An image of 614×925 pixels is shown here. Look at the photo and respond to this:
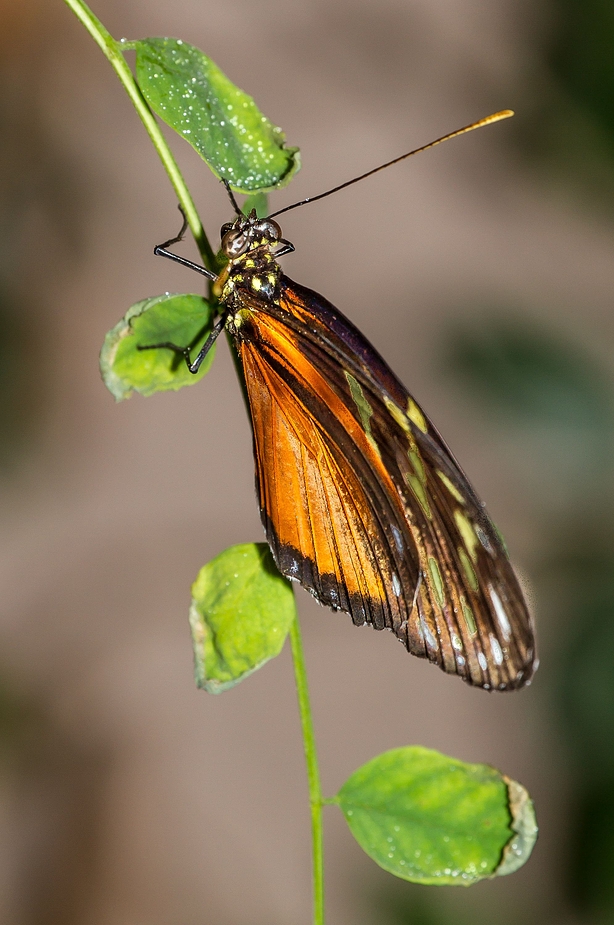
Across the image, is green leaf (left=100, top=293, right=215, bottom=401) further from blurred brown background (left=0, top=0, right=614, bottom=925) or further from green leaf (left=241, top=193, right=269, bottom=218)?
blurred brown background (left=0, top=0, right=614, bottom=925)

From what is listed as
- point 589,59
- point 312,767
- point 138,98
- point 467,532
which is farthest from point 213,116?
point 589,59

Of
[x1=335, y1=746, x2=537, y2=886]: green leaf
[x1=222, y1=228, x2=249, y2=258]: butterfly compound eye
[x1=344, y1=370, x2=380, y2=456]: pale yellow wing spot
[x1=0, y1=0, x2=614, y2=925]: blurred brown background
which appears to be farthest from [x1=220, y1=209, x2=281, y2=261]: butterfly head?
[x1=0, y1=0, x2=614, y2=925]: blurred brown background

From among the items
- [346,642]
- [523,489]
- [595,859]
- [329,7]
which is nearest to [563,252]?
[523,489]

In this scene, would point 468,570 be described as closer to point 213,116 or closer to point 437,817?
point 437,817

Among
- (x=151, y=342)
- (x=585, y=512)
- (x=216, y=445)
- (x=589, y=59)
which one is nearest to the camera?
(x=151, y=342)

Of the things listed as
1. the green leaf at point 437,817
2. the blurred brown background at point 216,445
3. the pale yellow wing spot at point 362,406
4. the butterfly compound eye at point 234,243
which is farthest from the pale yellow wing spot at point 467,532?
the blurred brown background at point 216,445

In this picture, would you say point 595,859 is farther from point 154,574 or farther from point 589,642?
point 154,574
